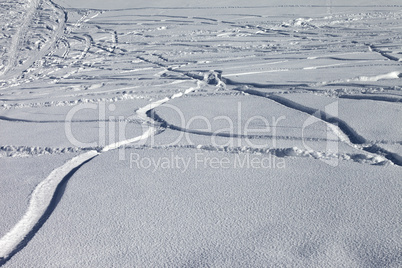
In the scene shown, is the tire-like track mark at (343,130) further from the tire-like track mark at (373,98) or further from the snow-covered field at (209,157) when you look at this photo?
the tire-like track mark at (373,98)

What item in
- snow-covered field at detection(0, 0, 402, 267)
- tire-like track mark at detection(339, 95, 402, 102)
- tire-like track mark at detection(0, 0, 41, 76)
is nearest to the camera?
snow-covered field at detection(0, 0, 402, 267)

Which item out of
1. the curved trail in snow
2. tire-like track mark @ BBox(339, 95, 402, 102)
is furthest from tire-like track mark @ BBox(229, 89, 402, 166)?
the curved trail in snow

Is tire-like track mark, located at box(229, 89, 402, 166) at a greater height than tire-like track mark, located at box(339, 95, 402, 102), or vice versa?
tire-like track mark, located at box(339, 95, 402, 102)

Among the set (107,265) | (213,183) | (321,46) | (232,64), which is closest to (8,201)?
(107,265)

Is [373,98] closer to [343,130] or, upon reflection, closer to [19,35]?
[343,130]

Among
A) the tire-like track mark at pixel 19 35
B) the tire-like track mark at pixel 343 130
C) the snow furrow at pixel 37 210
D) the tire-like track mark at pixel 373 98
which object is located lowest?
the snow furrow at pixel 37 210

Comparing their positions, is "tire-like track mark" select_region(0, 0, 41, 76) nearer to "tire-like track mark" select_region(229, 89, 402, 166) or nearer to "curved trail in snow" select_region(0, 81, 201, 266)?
"curved trail in snow" select_region(0, 81, 201, 266)

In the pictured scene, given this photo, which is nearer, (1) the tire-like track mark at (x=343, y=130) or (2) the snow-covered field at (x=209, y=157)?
(2) the snow-covered field at (x=209, y=157)

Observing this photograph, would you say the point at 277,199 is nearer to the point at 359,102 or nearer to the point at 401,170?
the point at 401,170

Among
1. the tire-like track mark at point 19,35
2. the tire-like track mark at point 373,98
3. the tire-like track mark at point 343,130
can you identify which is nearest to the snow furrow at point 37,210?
the tire-like track mark at point 343,130
